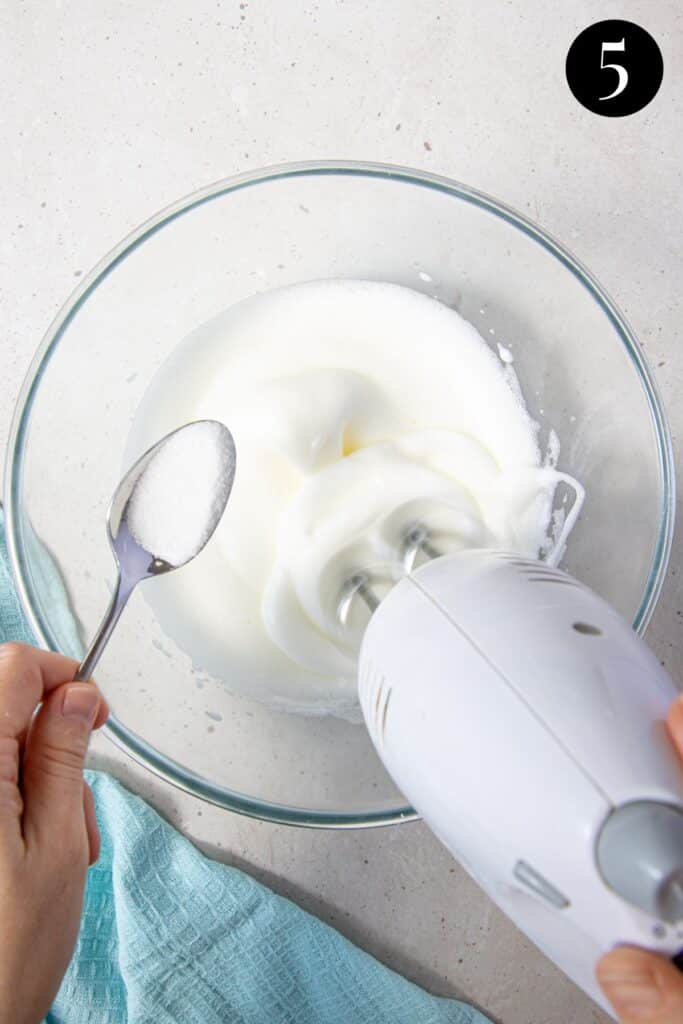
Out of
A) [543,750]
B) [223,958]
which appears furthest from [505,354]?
[223,958]

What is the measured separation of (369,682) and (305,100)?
0.60m

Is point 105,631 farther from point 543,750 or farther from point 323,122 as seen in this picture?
point 323,122

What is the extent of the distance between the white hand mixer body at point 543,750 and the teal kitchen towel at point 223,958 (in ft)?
1.24

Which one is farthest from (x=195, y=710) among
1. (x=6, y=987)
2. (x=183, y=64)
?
(x=183, y=64)

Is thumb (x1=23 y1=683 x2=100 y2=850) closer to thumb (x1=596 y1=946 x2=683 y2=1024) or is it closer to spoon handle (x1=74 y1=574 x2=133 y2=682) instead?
spoon handle (x1=74 y1=574 x2=133 y2=682)

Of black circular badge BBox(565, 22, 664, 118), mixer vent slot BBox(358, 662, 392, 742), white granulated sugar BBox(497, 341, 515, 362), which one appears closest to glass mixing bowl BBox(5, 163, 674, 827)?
white granulated sugar BBox(497, 341, 515, 362)

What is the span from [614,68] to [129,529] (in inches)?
24.1

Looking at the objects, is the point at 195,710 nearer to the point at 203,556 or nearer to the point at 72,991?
the point at 203,556

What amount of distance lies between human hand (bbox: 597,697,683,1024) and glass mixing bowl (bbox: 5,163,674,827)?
294 mm

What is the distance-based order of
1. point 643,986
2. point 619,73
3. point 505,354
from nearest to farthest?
point 643,986 < point 505,354 < point 619,73

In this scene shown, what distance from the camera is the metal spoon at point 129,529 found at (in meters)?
0.66

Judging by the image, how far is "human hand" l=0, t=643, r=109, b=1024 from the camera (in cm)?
56

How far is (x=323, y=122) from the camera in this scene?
35.8 inches

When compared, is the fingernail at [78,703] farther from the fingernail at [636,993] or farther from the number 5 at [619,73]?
the number 5 at [619,73]
